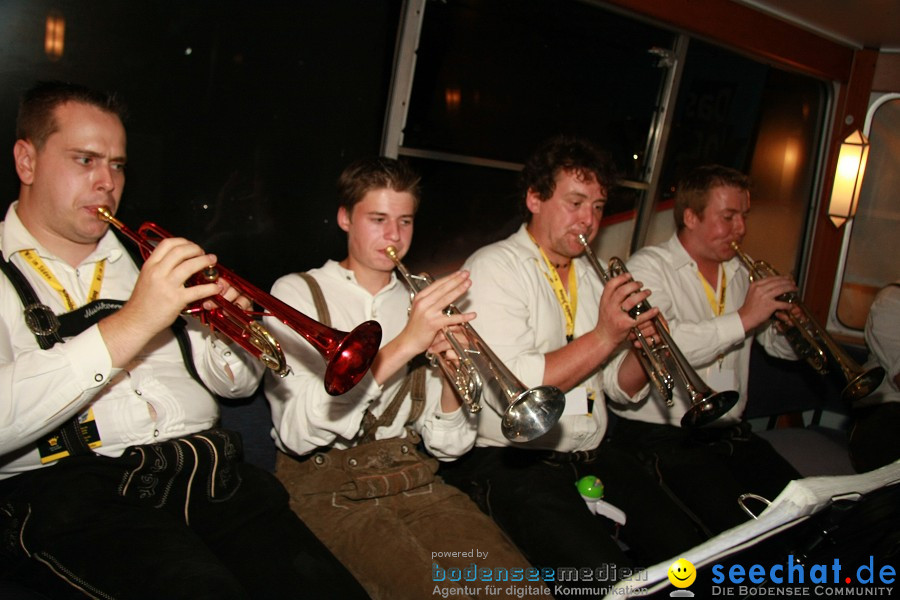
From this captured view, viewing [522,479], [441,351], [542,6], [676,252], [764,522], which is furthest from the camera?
[542,6]

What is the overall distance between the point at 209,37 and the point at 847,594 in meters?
3.32

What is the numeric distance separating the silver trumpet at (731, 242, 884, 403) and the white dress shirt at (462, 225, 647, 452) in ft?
3.49

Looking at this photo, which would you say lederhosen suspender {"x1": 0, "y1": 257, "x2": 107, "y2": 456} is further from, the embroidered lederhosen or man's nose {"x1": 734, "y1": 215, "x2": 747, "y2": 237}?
man's nose {"x1": 734, "y1": 215, "x2": 747, "y2": 237}

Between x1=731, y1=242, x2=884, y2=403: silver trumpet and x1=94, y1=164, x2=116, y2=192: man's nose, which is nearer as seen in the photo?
x1=94, y1=164, x2=116, y2=192: man's nose

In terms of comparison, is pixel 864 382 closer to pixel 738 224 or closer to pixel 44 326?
pixel 738 224

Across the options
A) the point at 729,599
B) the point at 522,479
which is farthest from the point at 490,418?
the point at 729,599

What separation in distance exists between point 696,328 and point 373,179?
174 cm

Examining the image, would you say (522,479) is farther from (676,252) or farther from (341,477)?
(676,252)

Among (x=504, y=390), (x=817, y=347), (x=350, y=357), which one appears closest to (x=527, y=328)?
(x=504, y=390)

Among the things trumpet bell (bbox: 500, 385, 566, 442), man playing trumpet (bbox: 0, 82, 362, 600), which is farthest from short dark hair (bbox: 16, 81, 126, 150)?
trumpet bell (bbox: 500, 385, 566, 442)

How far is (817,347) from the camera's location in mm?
3529

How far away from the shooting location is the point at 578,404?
2814 mm

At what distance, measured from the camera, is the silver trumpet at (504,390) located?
7.24ft

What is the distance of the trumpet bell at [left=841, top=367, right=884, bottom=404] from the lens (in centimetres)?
317
